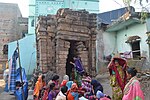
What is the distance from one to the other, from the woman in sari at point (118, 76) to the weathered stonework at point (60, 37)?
432 centimetres

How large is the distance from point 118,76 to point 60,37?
4546mm

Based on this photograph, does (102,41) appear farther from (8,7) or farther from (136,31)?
(8,7)

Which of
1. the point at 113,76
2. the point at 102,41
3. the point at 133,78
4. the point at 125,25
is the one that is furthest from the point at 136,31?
the point at 133,78

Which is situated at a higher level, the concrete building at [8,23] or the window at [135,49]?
the concrete building at [8,23]

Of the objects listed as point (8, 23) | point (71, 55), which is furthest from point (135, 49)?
point (8, 23)

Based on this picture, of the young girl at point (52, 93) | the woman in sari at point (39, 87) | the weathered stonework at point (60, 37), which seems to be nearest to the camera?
the young girl at point (52, 93)

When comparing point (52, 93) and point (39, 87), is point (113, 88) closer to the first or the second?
point (52, 93)

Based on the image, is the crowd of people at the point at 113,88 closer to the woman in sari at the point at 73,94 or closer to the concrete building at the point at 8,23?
the woman in sari at the point at 73,94

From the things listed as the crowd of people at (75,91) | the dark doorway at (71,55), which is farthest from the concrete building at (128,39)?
the crowd of people at (75,91)

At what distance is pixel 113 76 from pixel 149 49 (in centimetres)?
968

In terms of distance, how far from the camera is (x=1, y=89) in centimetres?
1427

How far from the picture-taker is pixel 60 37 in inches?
385

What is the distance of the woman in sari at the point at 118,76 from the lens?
18.4 feet

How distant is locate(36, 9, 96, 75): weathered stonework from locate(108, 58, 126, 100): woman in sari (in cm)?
432
